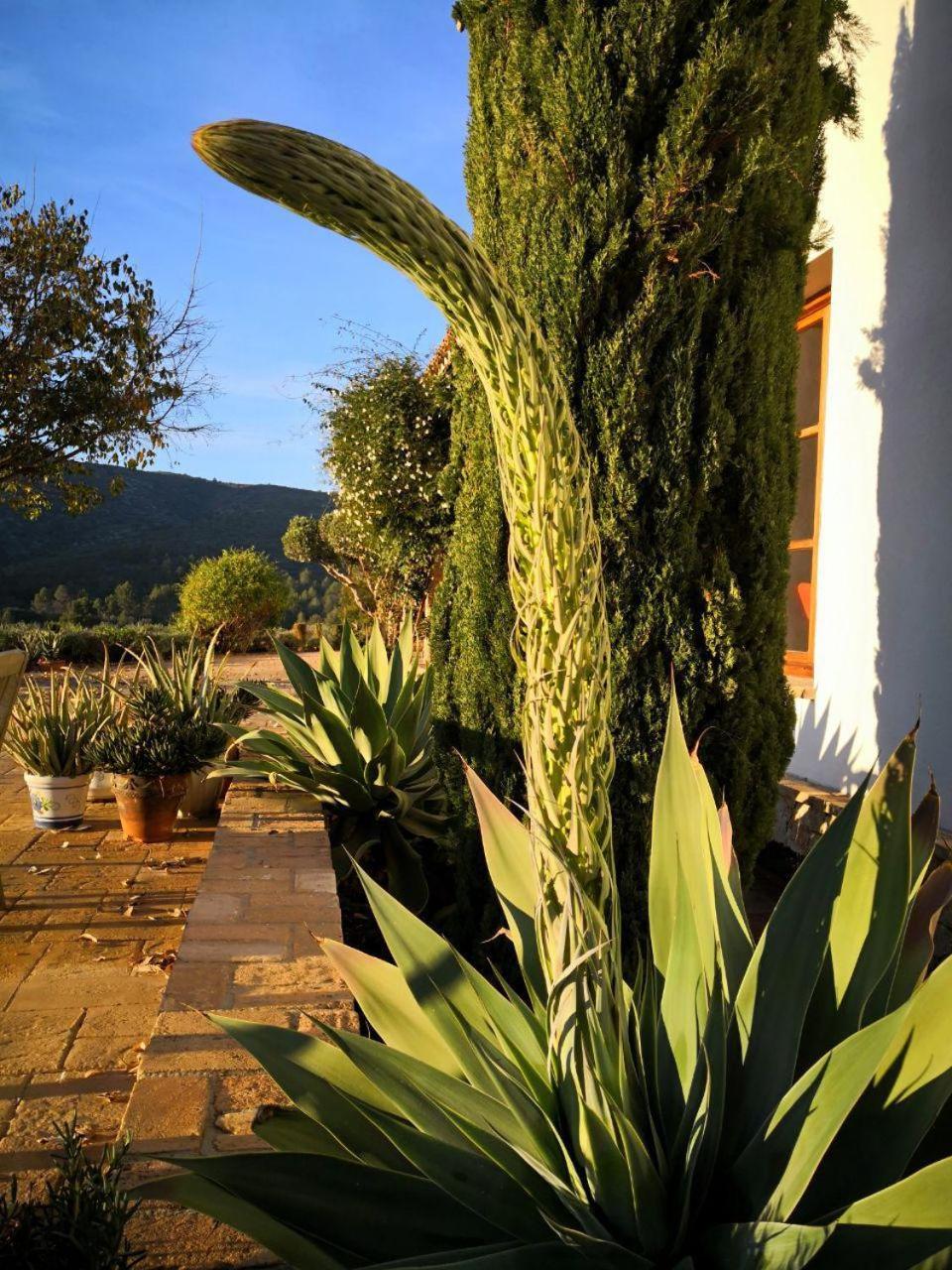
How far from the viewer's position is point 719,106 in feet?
10.6

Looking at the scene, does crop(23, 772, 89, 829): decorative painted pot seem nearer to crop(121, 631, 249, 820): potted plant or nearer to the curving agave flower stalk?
crop(121, 631, 249, 820): potted plant

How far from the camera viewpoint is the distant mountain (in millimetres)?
38969

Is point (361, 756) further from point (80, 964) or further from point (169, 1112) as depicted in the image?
point (169, 1112)

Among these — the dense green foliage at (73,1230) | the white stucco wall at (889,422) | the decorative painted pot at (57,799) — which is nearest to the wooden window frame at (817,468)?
the white stucco wall at (889,422)

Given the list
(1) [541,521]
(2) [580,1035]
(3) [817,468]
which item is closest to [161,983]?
(2) [580,1035]

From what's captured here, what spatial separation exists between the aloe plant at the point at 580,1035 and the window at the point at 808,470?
14.4 feet

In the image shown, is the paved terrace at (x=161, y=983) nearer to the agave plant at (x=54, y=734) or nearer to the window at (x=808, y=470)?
the agave plant at (x=54, y=734)

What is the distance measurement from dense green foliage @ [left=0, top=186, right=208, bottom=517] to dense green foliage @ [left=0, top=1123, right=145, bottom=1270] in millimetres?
14716

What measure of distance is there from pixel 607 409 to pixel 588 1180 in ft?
8.38

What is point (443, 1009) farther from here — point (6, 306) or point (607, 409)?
point (6, 306)

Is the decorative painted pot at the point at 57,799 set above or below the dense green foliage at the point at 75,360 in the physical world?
below

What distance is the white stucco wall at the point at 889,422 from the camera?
4520 millimetres

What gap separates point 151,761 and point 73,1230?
3891 millimetres

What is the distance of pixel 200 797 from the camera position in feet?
18.7
